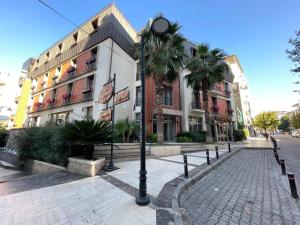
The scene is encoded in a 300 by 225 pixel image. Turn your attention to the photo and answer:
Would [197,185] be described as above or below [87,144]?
below

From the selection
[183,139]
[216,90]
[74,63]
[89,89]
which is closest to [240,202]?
[183,139]

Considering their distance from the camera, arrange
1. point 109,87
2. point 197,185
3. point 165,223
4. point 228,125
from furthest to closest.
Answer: point 228,125
point 109,87
point 197,185
point 165,223

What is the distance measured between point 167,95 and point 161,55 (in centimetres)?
682

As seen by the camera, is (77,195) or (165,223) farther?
(77,195)

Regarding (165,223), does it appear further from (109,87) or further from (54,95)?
(54,95)

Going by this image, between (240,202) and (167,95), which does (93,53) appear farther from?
(240,202)

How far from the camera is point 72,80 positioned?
18.2m

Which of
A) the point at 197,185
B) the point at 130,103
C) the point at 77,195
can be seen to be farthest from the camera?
the point at 130,103

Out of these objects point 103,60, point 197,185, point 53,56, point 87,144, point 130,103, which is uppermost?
point 53,56

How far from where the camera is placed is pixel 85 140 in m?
6.35

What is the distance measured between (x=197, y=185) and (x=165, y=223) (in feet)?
9.08

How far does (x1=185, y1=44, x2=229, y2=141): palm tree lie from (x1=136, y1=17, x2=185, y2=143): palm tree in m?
4.10

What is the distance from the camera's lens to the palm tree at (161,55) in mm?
12633

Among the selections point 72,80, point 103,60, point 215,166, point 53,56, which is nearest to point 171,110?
point 103,60
